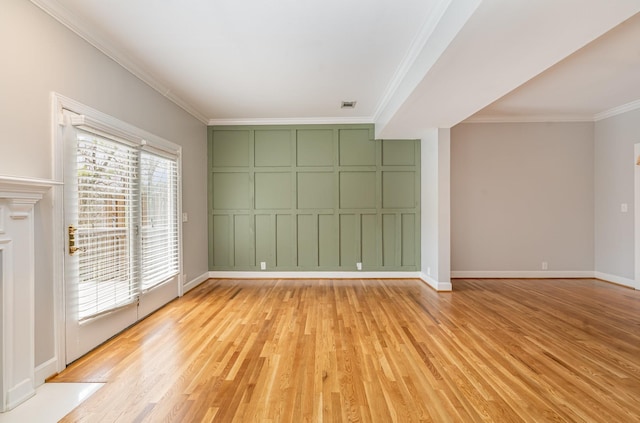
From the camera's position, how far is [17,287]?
2135 mm

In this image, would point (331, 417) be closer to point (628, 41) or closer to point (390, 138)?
point (628, 41)

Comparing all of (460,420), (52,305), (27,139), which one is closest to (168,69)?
(27,139)

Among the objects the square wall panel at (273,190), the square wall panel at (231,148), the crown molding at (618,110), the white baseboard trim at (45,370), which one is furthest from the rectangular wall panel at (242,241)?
the crown molding at (618,110)

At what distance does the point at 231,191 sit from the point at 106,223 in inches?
111

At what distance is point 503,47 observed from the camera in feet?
8.02

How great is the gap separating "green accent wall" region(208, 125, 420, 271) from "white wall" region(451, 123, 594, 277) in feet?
3.61

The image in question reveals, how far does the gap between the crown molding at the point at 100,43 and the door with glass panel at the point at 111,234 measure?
776 mm

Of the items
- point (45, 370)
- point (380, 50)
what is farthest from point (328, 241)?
point (45, 370)

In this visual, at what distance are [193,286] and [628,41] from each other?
20.3ft

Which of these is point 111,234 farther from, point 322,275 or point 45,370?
point 322,275

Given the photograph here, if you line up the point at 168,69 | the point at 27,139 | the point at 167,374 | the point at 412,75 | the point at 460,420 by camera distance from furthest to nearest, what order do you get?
the point at 168,69, the point at 412,75, the point at 167,374, the point at 27,139, the point at 460,420

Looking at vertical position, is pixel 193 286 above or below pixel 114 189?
below

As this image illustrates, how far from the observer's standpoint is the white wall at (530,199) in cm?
574

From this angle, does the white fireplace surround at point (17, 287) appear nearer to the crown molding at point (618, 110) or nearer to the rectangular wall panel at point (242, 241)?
the rectangular wall panel at point (242, 241)
